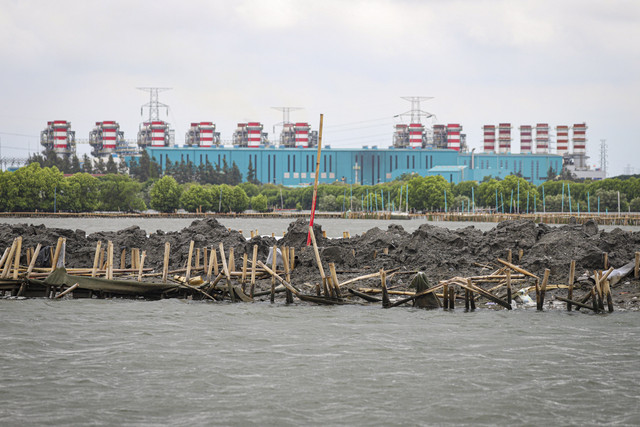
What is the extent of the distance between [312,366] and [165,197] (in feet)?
399

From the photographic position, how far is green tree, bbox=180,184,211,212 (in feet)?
453

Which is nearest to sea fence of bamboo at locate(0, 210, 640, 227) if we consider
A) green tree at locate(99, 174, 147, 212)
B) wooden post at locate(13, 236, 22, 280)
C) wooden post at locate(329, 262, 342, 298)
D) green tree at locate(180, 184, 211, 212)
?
green tree at locate(180, 184, 211, 212)

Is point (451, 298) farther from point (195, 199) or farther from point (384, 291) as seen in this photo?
point (195, 199)

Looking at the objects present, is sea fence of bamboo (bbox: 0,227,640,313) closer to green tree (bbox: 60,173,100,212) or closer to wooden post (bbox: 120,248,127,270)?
wooden post (bbox: 120,248,127,270)

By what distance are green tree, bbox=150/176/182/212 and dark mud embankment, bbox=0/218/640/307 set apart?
102516mm

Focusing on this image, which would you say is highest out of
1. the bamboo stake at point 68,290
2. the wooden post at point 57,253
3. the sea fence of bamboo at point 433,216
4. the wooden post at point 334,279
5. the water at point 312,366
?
the sea fence of bamboo at point 433,216

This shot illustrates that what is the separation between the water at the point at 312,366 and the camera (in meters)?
13.2

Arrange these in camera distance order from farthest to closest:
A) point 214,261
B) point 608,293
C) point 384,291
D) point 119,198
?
1. point 119,198
2. point 214,261
3. point 384,291
4. point 608,293

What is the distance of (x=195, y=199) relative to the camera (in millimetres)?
138250

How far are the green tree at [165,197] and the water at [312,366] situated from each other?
4481 inches

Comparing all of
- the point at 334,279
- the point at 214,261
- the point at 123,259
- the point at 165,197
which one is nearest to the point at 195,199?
the point at 165,197

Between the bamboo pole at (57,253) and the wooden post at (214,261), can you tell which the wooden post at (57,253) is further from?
the wooden post at (214,261)

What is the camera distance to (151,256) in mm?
28781

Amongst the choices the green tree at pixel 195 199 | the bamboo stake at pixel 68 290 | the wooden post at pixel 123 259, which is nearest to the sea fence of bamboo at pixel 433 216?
the green tree at pixel 195 199
